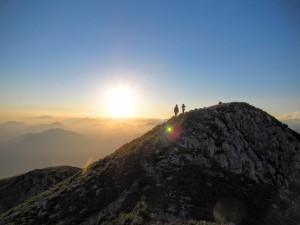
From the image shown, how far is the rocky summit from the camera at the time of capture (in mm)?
32062

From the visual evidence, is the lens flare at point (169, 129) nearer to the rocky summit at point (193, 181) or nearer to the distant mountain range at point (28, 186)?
the rocky summit at point (193, 181)

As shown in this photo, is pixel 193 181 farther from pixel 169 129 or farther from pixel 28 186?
pixel 28 186

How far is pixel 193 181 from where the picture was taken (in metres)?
36.8

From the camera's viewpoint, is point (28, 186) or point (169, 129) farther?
point (28, 186)

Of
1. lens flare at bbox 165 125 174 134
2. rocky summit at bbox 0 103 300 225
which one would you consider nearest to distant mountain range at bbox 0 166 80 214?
rocky summit at bbox 0 103 300 225

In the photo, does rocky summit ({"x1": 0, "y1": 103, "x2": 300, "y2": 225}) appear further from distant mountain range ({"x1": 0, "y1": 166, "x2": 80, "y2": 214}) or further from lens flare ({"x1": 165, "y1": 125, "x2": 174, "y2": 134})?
distant mountain range ({"x1": 0, "y1": 166, "x2": 80, "y2": 214})

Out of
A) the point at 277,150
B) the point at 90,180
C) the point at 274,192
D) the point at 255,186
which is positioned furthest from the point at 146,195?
the point at 277,150

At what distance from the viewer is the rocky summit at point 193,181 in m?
32.1

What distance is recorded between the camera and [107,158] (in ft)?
167

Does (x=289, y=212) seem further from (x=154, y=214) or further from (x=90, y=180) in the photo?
(x=90, y=180)

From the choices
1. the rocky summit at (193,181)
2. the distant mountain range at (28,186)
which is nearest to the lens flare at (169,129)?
the rocky summit at (193,181)

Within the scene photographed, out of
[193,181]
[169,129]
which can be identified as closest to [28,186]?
[169,129]

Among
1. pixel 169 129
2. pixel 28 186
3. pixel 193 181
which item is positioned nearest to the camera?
pixel 193 181

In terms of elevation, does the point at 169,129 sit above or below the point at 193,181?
above
